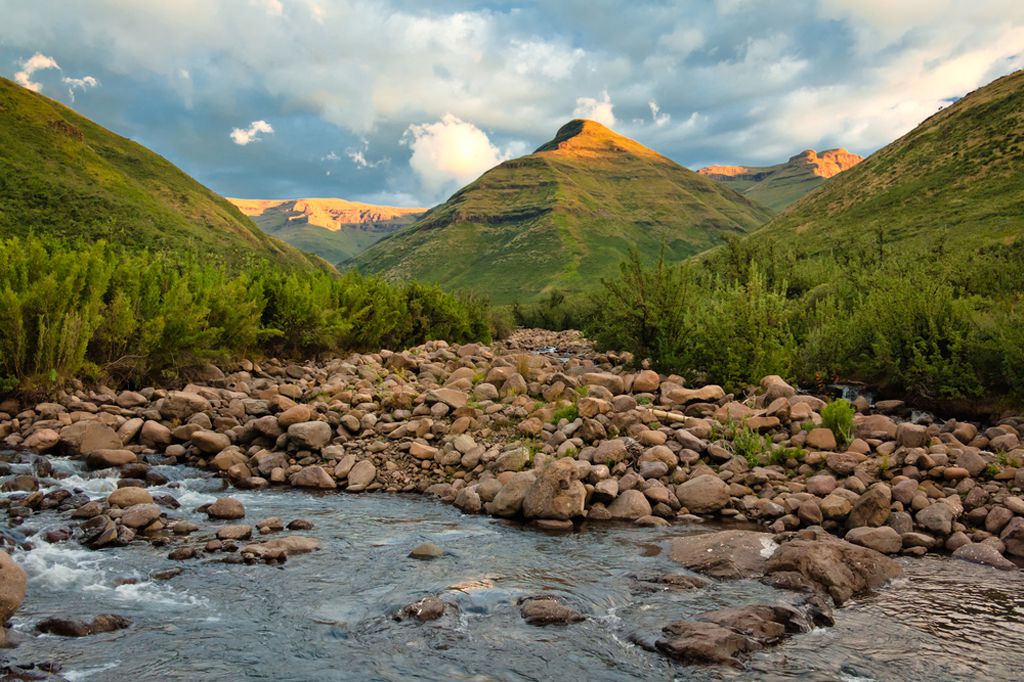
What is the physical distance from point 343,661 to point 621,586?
10.1 ft

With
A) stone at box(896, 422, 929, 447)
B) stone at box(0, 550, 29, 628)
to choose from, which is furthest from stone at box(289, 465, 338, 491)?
stone at box(896, 422, 929, 447)

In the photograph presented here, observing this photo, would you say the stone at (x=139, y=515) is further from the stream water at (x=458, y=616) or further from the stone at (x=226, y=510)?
the stone at (x=226, y=510)

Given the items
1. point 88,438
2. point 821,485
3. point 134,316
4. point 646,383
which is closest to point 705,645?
point 821,485

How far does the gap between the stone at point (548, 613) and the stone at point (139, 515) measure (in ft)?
16.4

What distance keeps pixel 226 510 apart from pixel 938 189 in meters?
79.2

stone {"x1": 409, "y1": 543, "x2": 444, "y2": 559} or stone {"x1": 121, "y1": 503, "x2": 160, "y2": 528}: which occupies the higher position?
stone {"x1": 121, "y1": 503, "x2": 160, "y2": 528}

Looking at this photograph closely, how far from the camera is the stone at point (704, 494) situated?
9.81 meters

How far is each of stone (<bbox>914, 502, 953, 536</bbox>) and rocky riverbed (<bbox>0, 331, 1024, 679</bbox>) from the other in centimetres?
3

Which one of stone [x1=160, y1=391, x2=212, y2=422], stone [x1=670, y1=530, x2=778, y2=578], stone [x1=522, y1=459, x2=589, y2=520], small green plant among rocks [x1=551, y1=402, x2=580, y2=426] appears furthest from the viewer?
stone [x1=160, y1=391, x2=212, y2=422]

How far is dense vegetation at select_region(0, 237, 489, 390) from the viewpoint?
1276 cm

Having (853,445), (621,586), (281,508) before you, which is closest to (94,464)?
(281,508)

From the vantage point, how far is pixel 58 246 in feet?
54.4

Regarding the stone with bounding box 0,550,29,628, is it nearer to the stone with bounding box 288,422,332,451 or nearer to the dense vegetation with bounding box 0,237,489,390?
the stone with bounding box 288,422,332,451

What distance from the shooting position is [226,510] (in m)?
9.07
